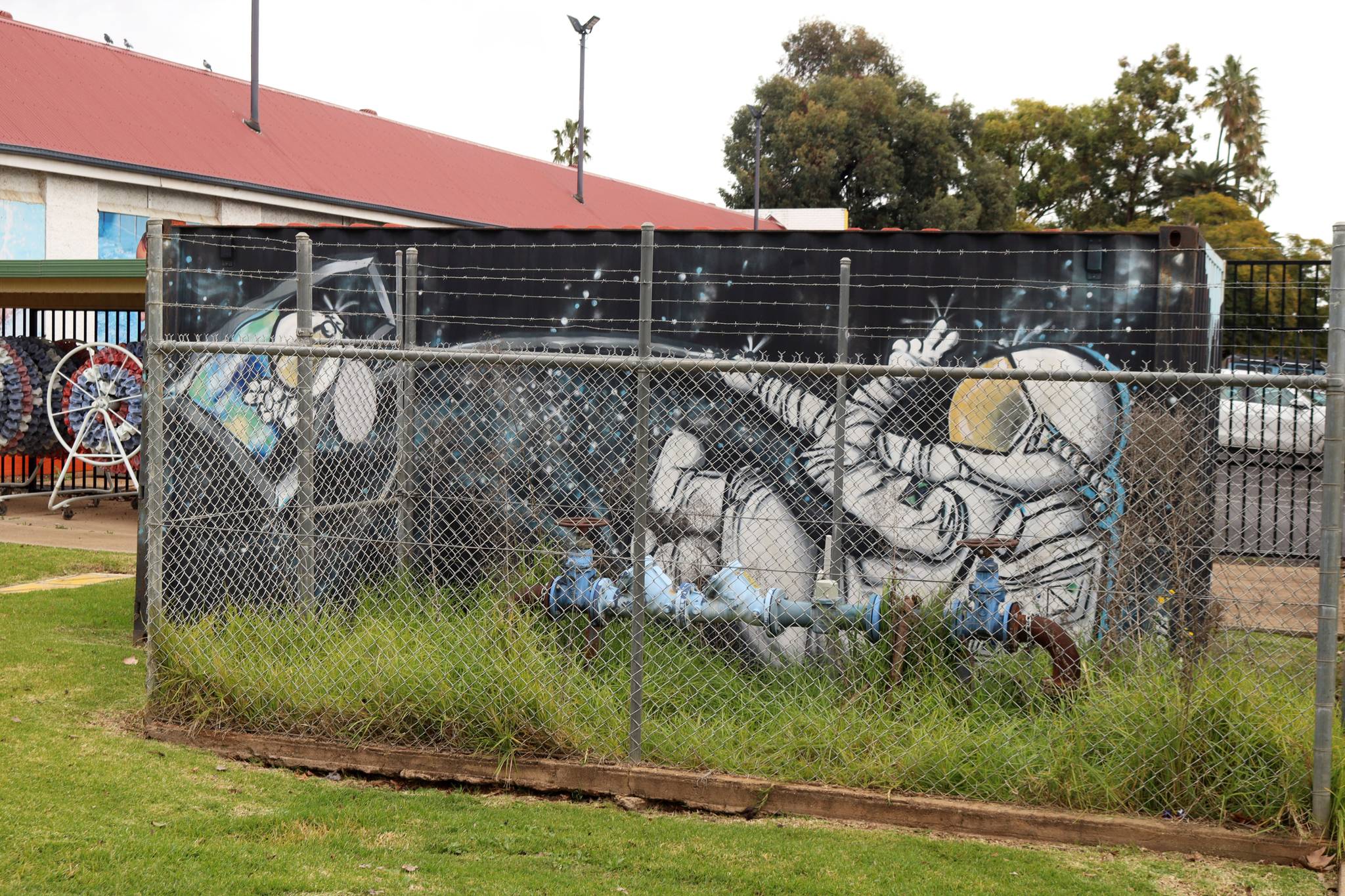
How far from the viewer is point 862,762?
5250mm

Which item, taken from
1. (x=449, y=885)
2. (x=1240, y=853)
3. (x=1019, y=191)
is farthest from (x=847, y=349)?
(x=1019, y=191)

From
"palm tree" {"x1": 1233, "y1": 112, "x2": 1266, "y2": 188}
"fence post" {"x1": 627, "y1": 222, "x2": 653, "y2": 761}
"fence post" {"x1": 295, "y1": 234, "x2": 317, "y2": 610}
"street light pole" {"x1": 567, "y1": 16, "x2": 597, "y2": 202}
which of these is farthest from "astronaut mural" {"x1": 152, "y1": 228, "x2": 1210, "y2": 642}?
"palm tree" {"x1": 1233, "y1": 112, "x2": 1266, "y2": 188}

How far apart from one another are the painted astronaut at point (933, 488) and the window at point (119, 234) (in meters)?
18.3

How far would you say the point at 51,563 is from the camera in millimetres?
11227

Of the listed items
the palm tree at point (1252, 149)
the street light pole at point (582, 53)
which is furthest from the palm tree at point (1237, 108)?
the street light pole at point (582, 53)

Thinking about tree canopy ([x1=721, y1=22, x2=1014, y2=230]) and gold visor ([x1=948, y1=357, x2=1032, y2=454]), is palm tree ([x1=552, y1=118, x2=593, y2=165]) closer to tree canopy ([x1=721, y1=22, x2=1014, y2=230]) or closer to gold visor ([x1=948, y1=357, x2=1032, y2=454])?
tree canopy ([x1=721, y1=22, x2=1014, y2=230])

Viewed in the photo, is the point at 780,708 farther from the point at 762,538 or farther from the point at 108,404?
the point at 108,404

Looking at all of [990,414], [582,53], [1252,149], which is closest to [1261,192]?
[1252,149]

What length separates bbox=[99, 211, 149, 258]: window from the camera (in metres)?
22.4

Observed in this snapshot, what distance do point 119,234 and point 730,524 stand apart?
19076 mm

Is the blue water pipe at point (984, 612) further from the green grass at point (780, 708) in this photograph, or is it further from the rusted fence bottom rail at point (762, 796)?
the rusted fence bottom rail at point (762, 796)

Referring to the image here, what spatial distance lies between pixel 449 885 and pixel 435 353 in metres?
2.30

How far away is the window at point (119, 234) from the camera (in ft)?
73.6

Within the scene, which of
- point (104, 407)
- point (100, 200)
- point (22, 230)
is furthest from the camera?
point (100, 200)
